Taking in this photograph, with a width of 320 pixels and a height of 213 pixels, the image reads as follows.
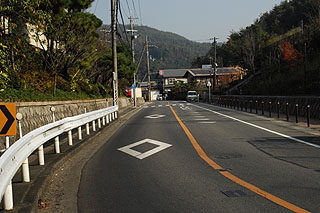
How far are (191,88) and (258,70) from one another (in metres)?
41.9

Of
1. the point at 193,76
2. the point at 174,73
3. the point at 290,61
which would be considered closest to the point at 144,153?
the point at 290,61

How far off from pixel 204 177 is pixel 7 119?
3.76 meters

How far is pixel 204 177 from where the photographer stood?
664cm

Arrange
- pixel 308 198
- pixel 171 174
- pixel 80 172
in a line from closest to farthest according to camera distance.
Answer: pixel 308 198 < pixel 171 174 < pixel 80 172

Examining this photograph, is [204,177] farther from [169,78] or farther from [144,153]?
[169,78]

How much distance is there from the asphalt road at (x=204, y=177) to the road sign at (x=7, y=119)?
1667mm

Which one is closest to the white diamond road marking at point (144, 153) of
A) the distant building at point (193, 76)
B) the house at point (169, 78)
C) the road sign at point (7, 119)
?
the road sign at point (7, 119)

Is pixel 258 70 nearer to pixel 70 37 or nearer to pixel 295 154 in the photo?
A: pixel 70 37

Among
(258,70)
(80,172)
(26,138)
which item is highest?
(258,70)

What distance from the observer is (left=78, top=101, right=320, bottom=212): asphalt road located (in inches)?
201

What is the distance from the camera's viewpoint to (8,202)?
4.68m

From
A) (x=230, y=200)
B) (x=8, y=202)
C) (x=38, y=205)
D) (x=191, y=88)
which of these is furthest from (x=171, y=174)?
(x=191, y=88)

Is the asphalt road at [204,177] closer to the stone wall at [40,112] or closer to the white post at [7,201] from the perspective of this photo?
the white post at [7,201]

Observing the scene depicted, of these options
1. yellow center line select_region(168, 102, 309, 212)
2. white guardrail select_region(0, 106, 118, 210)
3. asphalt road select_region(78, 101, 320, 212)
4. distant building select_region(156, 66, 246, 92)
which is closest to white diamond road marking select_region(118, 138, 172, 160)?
asphalt road select_region(78, 101, 320, 212)
